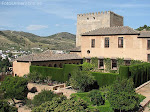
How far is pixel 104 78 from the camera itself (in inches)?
776

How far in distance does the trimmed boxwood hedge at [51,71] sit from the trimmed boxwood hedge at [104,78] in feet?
16.9

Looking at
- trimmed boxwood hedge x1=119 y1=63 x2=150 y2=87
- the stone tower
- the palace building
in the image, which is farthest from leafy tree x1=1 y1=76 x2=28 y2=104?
the stone tower

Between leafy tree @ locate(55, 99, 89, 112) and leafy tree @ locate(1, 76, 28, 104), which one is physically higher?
leafy tree @ locate(55, 99, 89, 112)

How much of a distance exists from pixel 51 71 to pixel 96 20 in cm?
1604

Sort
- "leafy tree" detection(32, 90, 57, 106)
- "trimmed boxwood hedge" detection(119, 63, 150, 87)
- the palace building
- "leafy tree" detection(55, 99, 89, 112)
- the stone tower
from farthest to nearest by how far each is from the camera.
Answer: the stone tower, the palace building, "trimmed boxwood hedge" detection(119, 63, 150, 87), "leafy tree" detection(32, 90, 57, 106), "leafy tree" detection(55, 99, 89, 112)

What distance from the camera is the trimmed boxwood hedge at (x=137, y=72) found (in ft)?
62.1

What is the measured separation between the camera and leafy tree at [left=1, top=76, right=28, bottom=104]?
1912 centimetres

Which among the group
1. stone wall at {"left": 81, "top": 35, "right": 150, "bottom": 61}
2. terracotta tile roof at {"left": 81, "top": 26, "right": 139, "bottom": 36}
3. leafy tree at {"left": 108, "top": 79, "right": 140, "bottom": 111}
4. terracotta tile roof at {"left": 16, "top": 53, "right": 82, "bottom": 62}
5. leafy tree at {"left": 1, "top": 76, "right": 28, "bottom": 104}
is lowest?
leafy tree at {"left": 1, "top": 76, "right": 28, "bottom": 104}

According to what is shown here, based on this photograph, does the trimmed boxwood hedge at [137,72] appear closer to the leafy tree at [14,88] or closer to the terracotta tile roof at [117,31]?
the terracotta tile roof at [117,31]

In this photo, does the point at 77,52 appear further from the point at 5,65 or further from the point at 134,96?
the point at 5,65

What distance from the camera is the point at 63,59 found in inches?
1133

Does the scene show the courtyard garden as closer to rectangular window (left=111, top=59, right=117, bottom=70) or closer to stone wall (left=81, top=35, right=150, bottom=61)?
stone wall (left=81, top=35, right=150, bottom=61)

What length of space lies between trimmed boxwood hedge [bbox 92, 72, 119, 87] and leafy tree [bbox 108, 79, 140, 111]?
23.0ft

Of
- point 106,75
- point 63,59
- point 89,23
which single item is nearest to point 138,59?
point 106,75
